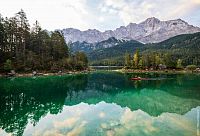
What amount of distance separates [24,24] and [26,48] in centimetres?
1224

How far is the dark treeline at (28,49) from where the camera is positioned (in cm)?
10944

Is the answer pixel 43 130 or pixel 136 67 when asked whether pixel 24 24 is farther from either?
pixel 43 130

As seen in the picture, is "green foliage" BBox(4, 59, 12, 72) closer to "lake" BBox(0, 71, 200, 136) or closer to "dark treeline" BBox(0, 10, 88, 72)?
"dark treeline" BBox(0, 10, 88, 72)

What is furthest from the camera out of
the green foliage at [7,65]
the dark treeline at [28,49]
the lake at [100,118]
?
the dark treeline at [28,49]

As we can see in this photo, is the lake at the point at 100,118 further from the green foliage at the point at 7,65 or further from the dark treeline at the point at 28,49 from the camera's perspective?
the dark treeline at the point at 28,49

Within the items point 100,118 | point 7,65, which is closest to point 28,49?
point 7,65

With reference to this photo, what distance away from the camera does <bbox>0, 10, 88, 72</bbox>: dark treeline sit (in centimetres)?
10944

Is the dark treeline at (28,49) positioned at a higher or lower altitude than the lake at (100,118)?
higher

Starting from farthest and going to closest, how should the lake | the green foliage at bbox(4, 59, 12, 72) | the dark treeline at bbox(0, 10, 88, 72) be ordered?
the dark treeline at bbox(0, 10, 88, 72), the green foliage at bbox(4, 59, 12, 72), the lake

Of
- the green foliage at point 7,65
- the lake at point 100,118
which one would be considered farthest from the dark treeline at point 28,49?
the lake at point 100,118

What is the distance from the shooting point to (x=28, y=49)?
12625 centimetres

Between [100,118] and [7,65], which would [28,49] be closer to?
[7,65]

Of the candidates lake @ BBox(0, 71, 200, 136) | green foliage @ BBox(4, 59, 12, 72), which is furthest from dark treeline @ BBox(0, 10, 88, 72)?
lake @ BBox(0, 71, 200, 136)

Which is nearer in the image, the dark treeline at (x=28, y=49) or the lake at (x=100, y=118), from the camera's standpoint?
the lake at (x=100, y=118)
